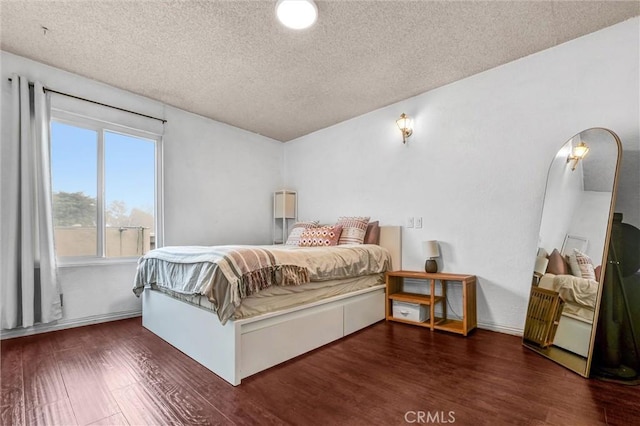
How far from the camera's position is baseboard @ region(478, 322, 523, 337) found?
2633 mm

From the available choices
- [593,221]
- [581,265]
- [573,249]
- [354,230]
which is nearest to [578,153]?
[593,221]

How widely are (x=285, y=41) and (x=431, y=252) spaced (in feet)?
7.81

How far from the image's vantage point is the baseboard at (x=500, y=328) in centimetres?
263

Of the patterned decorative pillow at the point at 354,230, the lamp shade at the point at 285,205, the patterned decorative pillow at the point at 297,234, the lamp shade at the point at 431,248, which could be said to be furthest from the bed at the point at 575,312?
the lamp shade at the point at 285,205

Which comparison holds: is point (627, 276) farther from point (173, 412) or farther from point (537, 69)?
point (173, 412)

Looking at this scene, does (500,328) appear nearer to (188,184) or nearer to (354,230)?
(354,230)

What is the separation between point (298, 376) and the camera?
188 cm

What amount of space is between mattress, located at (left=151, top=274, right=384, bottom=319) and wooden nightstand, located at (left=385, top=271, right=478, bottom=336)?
1.72 ft

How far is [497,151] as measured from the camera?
2.80 m

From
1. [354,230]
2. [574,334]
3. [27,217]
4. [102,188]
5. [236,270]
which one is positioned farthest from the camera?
[354,230]

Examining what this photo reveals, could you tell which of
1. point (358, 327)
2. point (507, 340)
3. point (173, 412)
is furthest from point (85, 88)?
point (507, 340)

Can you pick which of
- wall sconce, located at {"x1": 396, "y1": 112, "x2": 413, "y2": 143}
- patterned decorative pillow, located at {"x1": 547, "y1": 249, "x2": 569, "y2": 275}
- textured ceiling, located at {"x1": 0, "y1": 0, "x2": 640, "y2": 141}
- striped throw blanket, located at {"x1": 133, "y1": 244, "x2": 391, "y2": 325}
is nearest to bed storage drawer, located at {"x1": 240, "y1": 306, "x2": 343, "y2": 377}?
striped throw blanket, located at {"x1": 133, "y1": 244, "x2": 391, "y2": 325}

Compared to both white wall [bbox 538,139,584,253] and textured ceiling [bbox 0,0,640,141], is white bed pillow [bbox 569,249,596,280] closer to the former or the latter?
white wall [bbox 538,139,584,253]

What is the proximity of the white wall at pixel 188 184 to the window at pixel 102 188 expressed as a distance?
0.61 feet
